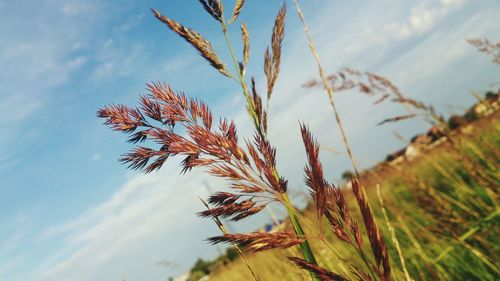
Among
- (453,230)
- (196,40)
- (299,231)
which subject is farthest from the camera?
(453,230)

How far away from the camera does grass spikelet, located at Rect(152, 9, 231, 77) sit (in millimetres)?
1074

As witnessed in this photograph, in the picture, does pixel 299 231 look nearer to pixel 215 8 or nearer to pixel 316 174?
→ pixel 316 174

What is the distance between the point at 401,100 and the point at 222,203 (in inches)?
61.1

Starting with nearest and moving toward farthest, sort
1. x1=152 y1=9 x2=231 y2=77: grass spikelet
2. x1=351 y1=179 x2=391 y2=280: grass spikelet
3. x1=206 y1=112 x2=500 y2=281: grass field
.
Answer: x1=351 y1=179 x2=391 y2=280: grass spikelet < x1=152 y1=9 x2=231 y2=77: grass spikelet < x1=206 y1=112 x2=500 y2=281: grass field

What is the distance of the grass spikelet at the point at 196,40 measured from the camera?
1074mm

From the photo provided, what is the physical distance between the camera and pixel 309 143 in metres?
0.88

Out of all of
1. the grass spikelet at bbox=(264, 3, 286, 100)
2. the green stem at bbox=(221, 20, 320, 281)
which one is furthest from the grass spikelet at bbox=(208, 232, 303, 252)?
the grass spikelet at bbox=(264, 3, 286, 100)

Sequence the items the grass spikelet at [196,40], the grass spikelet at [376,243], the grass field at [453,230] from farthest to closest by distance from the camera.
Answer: the grass field at [453,230], the grass spikelet at [196,40], the grass spikelet at [376,243]

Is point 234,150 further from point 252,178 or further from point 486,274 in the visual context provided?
point 486,274

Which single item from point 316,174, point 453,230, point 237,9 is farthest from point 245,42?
point 453,230

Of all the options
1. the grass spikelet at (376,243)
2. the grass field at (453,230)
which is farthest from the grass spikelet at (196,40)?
the grass field at (453,230)

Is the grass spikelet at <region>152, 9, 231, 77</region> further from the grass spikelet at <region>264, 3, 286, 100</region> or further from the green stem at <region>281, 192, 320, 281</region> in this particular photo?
the green stem at <region>281, 192, 320, 281</region>

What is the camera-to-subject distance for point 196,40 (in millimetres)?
1075

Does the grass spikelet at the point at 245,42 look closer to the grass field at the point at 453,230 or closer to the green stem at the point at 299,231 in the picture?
the green stem at the point at 299,231
